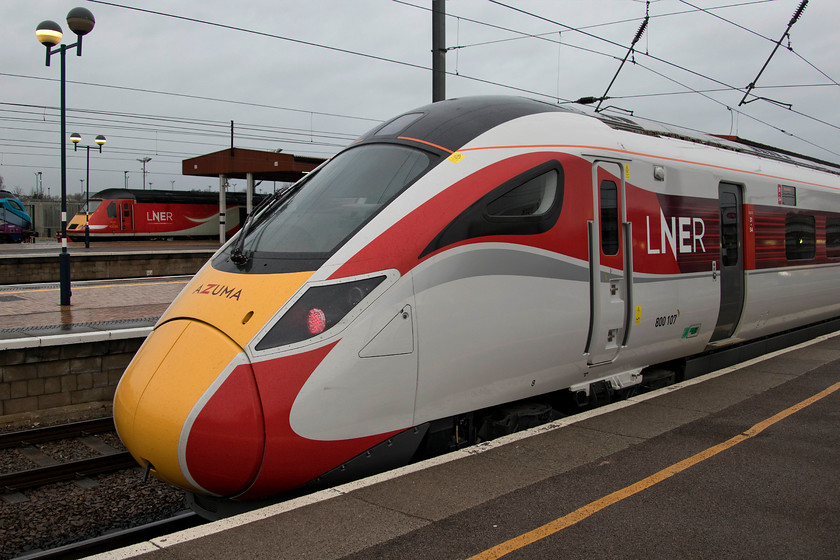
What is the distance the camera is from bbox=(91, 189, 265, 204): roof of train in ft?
120

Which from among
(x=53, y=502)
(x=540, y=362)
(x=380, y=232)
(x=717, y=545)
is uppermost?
(x=380, y=232)

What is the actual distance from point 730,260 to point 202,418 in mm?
6065

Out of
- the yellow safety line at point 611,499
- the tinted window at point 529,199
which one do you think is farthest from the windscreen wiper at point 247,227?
the yellow safety line at point 611,499

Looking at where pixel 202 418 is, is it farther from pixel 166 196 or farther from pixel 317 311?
pixel 166 196

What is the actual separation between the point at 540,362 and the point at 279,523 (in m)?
2.42

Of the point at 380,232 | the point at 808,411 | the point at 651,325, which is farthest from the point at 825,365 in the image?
the point at 380,232

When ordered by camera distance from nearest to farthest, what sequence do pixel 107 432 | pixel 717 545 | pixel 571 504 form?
pixel 717 545 → pixel 571 504 → pixel 107 432

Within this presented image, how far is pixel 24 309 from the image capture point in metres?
10.4

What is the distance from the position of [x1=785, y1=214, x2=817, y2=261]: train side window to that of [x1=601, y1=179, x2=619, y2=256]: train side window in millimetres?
4227

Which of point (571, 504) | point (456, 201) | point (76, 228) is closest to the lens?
point (571, 504)

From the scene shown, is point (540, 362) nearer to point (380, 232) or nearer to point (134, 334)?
point (380, 232)

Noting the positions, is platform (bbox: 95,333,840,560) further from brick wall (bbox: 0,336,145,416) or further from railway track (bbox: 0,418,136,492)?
brick wall (bbox: 0,336,145,416)

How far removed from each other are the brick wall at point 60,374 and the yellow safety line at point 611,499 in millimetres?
6565

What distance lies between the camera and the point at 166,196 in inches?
1496
